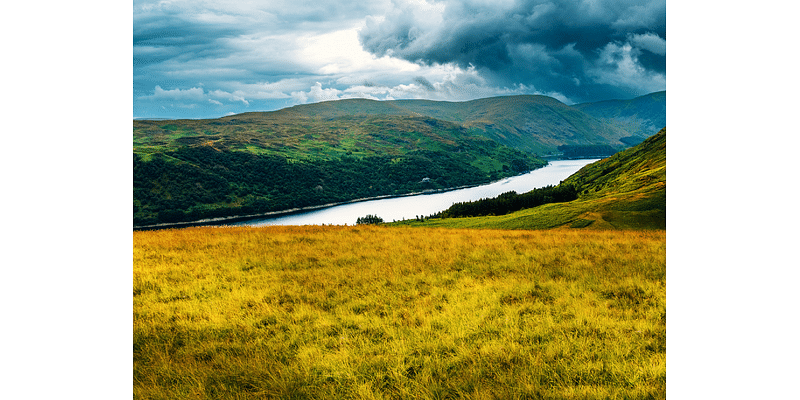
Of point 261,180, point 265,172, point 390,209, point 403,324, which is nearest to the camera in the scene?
point 403,324

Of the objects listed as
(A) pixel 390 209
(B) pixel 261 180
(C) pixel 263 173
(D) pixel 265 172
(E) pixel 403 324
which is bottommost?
(A) pixel 390 209

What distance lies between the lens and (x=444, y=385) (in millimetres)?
3357

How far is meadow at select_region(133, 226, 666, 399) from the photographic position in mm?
3418

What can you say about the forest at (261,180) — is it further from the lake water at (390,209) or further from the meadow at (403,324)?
the meadow at (403,324)

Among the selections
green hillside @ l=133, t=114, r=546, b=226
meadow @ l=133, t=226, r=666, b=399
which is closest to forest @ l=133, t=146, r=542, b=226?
green hillside @ l=133, t=114, r=546, b=226

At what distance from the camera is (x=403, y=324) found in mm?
4543

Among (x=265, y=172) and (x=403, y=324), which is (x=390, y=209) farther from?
(x=403, y=324)

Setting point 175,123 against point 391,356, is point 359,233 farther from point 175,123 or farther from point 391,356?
point 175,123

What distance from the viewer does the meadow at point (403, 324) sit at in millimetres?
3418

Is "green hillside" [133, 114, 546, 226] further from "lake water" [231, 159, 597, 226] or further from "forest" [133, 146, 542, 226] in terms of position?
"lake water" [231, 159, 597, 226]

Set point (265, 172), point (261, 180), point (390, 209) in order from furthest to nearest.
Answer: point (265, 172), point (261, 180), point (390, 209)

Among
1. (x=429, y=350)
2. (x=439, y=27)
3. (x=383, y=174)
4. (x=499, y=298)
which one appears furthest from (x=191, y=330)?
(x=383, y=174)

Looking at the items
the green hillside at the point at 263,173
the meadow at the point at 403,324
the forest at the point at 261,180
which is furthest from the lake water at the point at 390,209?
the meadow at the point at 403,324

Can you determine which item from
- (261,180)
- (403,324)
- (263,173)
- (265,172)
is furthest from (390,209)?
(403,324)
